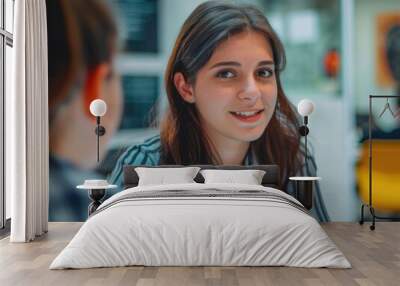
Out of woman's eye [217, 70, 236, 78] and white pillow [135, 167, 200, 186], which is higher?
woman's eye [217, 70, 236, 78]

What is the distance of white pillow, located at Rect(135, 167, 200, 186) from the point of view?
7.09 m

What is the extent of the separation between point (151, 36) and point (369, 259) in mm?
4083

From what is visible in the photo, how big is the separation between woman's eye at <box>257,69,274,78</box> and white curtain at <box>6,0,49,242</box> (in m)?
2.59

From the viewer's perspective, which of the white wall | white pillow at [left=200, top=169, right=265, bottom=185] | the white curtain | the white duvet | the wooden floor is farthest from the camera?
the white wall

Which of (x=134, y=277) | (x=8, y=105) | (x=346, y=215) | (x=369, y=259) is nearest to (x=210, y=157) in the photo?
(x=346, y=215)

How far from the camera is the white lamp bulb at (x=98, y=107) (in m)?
7.56

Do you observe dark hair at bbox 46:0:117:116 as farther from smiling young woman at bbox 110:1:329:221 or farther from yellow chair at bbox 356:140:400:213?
yellow chair at bbox 356:140:400:213

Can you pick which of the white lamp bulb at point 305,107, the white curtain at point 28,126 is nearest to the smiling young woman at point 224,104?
the white lamp bulb at point 305,107

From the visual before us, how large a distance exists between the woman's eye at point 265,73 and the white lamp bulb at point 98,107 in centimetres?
195

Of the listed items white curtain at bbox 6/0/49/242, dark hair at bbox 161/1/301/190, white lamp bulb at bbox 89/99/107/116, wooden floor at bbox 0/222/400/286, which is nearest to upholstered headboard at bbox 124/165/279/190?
dark hair at bbox 161/1/301/190

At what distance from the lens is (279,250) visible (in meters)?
4.89

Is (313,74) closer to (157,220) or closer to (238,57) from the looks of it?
(238,57)

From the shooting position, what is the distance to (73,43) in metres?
7.94

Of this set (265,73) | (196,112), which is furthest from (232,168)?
(265,73)
